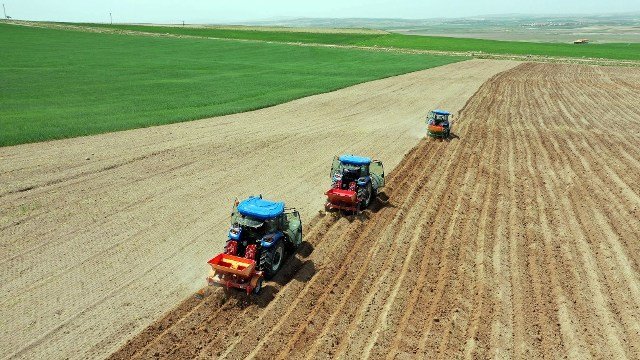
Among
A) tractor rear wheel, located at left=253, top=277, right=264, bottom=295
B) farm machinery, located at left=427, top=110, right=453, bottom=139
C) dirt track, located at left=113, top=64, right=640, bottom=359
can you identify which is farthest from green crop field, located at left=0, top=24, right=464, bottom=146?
tractor rear wheel, located at left=253, top=277, right=264, bottom=295

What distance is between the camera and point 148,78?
137 ft

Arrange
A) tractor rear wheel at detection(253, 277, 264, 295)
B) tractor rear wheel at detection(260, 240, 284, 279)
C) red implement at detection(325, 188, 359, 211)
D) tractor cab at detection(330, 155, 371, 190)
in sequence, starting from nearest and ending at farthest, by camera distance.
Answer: tractor rear wheel at detection(253, 277, 264, 295) → tractor rear wheel at detection(260, 240, 284, 279) → red implement at detection(325, 188, 359, 211) → tractor cab at detection(330, 155, 371, 190)

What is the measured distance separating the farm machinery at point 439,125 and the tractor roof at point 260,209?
15.4m

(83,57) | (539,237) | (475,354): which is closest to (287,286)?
(475,354)

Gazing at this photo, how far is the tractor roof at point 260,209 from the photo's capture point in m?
10.7

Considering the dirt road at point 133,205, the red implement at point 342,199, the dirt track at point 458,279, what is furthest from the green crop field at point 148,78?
the dirt track at point 458,279

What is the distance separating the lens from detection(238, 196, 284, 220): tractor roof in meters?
10.7

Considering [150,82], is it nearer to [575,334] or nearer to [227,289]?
[227,289]

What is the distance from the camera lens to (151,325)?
9.34 metres

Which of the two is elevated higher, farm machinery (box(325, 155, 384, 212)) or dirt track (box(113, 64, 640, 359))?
farm machinery (box(325, 155, 384, 212))

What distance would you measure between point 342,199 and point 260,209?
4160 mm

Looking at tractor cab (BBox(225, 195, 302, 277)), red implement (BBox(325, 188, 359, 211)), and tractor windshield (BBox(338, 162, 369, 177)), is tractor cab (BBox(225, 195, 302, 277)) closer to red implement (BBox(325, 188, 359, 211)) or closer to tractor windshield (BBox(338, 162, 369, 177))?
red implement (BBox(325, 188, 359, 211))

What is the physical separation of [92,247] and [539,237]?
42.6ft

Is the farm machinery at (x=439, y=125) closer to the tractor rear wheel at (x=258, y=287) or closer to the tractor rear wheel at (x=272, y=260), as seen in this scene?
the tractor rear wheel at (x=272, y=260)
